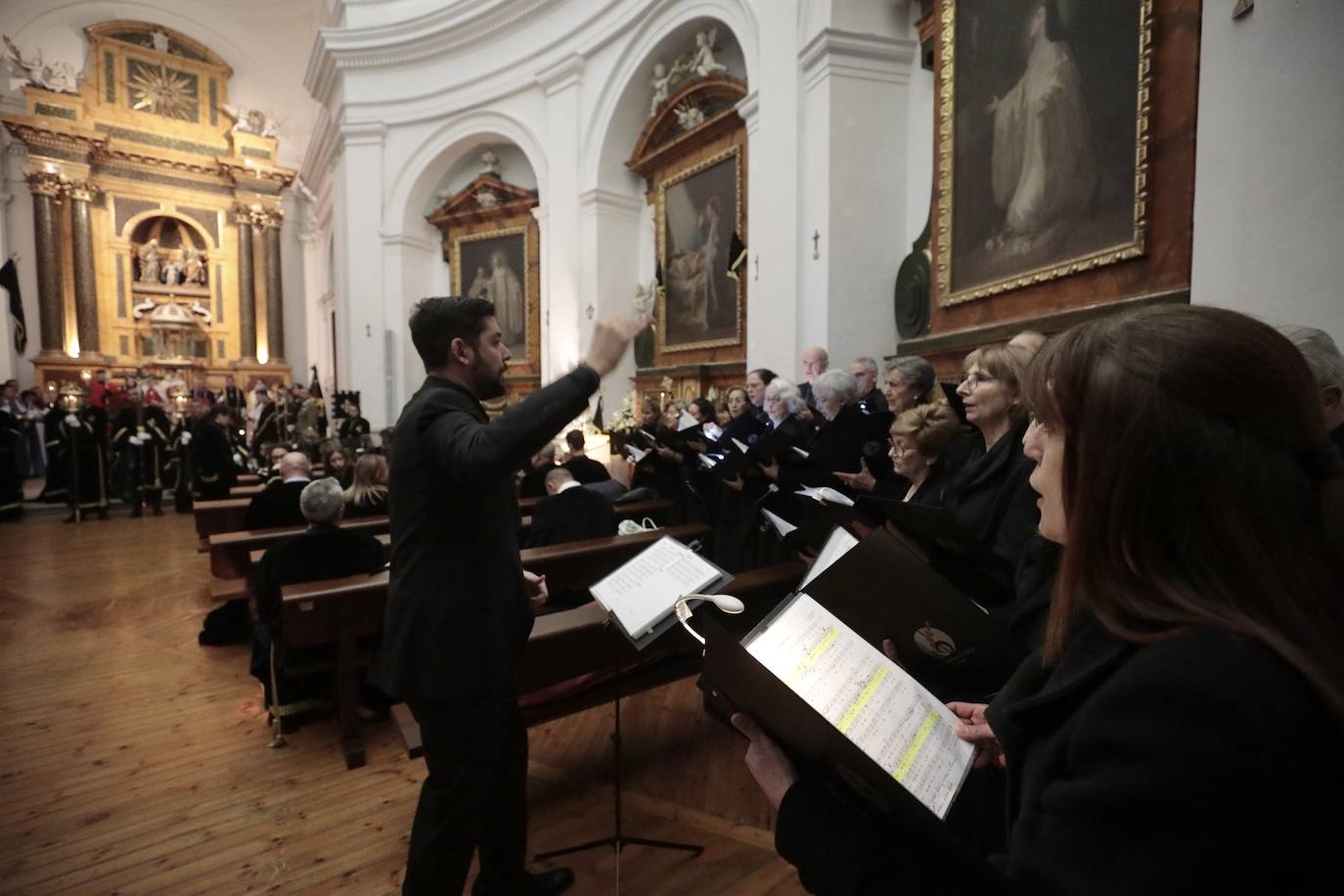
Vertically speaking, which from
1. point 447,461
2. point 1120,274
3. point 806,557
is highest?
point 1120,274

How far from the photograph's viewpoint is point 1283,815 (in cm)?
62

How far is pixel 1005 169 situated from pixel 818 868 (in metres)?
4.96

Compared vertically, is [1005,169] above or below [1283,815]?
above

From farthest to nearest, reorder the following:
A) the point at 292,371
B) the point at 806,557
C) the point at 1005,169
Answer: the point at 292,371, the point at 1005,169, the point at 806,557

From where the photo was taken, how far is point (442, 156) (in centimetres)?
1291

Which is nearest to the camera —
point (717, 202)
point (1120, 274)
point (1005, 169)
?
point (1120, 274)

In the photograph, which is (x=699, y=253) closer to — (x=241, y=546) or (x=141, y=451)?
(x=241, y=546)

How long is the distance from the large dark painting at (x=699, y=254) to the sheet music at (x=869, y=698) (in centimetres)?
737

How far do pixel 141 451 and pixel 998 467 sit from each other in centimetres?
1235

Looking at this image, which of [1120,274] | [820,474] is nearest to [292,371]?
[820,474]

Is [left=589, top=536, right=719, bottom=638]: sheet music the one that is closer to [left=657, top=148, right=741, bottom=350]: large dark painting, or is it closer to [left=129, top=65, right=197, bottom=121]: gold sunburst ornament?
[left=657, top=148, right=741, bottom=350]: large dark painting

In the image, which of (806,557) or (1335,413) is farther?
(806,557)

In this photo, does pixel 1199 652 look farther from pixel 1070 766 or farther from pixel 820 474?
pixel 820 474

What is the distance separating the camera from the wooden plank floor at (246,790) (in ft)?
7.85
